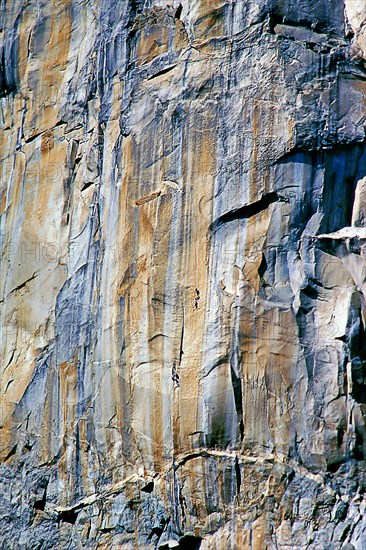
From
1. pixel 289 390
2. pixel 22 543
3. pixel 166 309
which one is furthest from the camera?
pixel 22 543

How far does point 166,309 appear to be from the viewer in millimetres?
6309

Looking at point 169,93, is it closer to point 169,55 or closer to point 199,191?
point 169,55

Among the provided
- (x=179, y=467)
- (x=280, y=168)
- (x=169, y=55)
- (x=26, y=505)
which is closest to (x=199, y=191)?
(x=280, y=168)

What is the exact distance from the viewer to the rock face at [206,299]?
231 inches

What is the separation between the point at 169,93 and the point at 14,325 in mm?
2790

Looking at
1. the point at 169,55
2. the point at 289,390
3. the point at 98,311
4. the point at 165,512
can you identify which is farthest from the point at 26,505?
the point at 169,55

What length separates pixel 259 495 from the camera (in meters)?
5.92

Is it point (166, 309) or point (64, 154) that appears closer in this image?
point (166, 309)

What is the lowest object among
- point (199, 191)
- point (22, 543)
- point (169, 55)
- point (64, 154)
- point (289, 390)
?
point (22, 543)

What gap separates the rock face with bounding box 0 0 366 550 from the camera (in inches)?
231

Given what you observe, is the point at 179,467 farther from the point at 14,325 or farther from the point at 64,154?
the point at 64,154

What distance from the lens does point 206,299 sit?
6176mm

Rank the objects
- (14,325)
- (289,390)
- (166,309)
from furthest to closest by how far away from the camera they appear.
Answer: (14,325), (166,309), (289,390)

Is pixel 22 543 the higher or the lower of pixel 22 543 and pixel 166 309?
the lower
